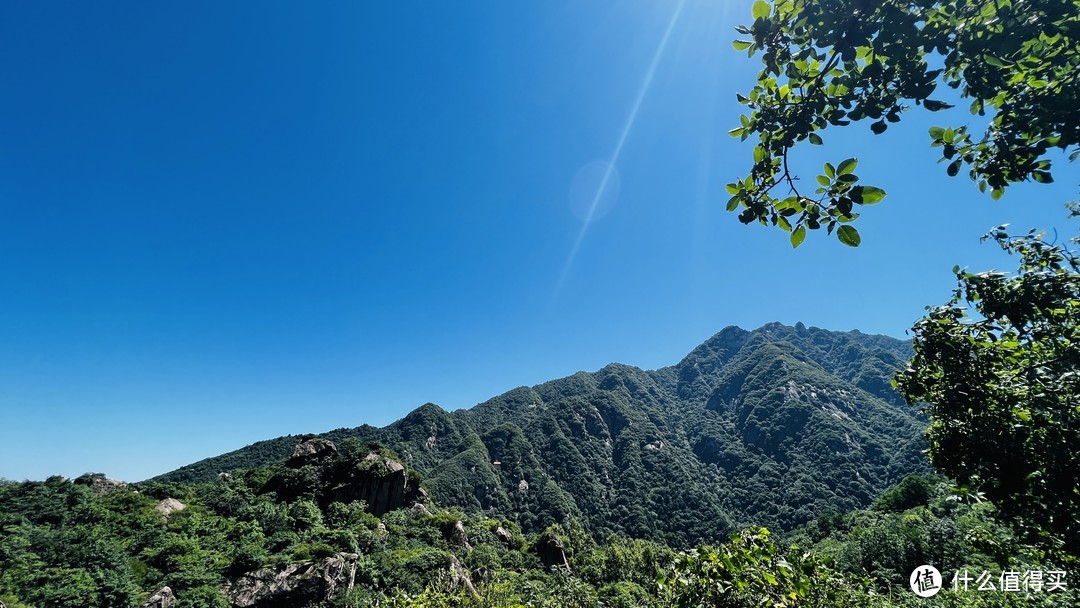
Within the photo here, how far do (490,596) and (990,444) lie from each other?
44.5 m

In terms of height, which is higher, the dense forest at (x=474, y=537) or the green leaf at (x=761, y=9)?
the green leaf at (x=761, y=9)

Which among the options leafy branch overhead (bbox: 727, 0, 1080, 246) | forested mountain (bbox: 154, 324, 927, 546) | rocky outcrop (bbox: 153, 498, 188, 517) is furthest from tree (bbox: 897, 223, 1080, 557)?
forested mountain (bbox: 154, 324, 927, 546)

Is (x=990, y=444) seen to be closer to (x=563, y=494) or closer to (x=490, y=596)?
(x=490, y=596)

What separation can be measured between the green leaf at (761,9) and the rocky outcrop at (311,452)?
3086 inches

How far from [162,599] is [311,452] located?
132ft

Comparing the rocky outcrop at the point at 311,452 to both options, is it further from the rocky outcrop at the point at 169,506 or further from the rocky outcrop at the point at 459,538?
the rocky outcrop at the point at 459,538

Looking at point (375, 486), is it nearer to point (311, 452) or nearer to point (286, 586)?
point (311, 452)

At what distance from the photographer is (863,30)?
2812 mm

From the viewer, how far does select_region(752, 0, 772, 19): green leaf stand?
2.99 meters

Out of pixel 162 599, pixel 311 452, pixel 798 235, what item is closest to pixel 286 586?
pixel 162 599

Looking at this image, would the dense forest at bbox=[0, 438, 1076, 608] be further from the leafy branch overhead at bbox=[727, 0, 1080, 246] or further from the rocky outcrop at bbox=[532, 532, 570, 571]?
the leafy branch overhead at bbox=[727, 0, 1080, 246]

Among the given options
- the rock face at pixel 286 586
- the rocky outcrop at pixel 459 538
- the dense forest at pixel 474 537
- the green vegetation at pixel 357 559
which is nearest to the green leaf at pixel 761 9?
the dense forest at pixel 474 537

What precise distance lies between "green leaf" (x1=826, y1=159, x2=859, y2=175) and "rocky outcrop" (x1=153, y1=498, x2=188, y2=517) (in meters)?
63.2

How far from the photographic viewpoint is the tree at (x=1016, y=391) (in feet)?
14.3
